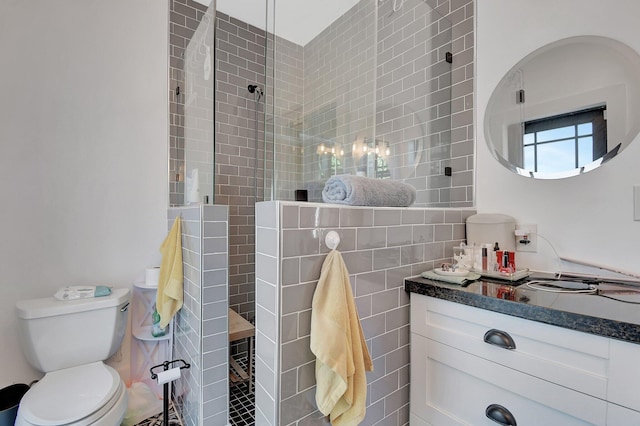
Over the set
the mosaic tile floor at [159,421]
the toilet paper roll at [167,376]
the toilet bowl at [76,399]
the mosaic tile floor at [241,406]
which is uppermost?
the toilet bowl at [76,399]

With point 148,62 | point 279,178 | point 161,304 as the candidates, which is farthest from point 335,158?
point 148,62

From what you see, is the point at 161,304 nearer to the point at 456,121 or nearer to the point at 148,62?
the point at 148,62

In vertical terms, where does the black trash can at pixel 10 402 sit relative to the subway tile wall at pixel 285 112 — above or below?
below

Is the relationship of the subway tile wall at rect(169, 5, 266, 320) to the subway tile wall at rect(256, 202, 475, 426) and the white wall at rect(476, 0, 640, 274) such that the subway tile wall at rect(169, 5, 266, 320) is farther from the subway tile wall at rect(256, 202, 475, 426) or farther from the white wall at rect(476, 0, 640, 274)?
the white wall at rect(476, 0, 640, 274)

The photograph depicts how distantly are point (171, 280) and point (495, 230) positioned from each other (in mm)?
1821

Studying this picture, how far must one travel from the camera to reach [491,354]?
3.23ft

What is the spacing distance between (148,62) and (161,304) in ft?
5.68

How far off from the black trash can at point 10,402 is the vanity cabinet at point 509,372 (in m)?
1.92

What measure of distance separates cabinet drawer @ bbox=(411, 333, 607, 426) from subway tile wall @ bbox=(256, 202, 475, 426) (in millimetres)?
84

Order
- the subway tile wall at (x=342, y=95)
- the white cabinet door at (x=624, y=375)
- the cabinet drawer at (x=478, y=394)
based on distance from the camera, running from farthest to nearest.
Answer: the subway tile wall at (x=342, y=95) < the cabinet drawer at (x=478, y=394) < the white cabinet door at (x=624, y=375)

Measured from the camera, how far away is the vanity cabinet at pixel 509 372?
30.2 inches

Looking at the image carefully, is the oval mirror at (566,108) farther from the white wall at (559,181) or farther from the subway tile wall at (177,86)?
the subway tile wall at (177,86)

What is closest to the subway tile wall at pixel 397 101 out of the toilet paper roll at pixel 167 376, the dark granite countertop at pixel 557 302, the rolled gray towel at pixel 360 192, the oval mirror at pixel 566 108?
the oval mirror at pixel 566 108

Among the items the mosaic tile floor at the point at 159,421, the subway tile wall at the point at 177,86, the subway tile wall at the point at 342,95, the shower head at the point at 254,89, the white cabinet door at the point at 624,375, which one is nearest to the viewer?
the white cabinet door at the point at 624,375
